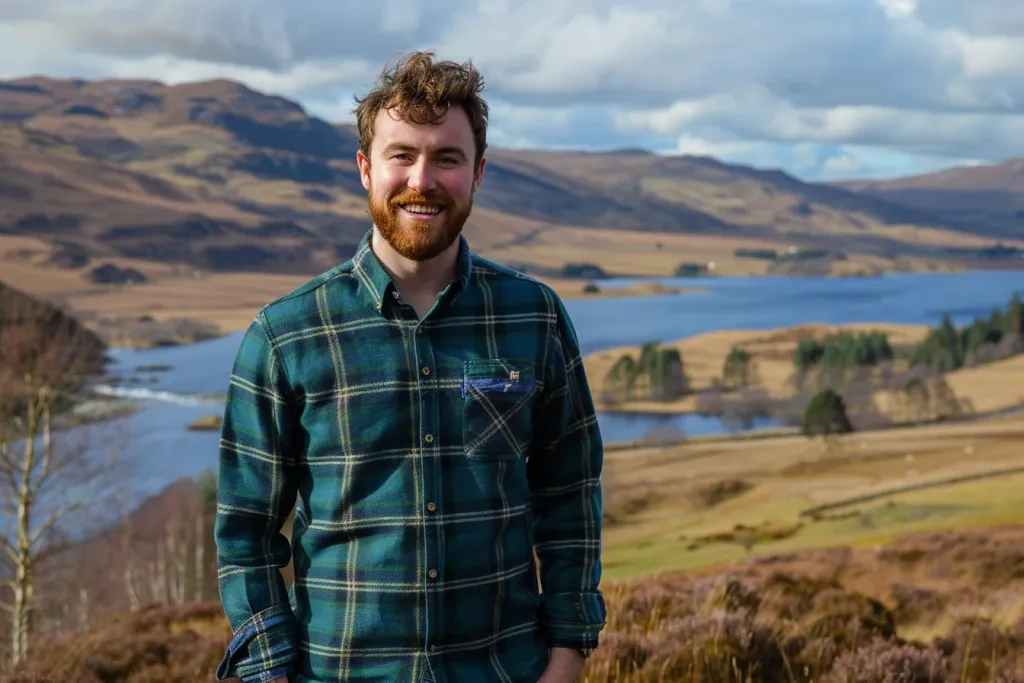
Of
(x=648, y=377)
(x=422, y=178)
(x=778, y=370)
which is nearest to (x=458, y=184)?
(x=422, y=178)

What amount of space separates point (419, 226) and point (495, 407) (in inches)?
18.2

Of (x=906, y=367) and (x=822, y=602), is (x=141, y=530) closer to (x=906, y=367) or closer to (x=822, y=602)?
(x=822, y=602)

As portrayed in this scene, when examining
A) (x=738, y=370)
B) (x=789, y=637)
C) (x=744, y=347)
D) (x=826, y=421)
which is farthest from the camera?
(x=744, y=347)

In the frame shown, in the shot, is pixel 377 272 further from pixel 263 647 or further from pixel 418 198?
pixel 263 647

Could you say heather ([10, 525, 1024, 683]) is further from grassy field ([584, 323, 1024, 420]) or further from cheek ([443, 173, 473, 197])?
grassy field ([584, 323, 1024, 420])

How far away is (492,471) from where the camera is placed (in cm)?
239

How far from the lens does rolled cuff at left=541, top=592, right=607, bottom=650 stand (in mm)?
2492

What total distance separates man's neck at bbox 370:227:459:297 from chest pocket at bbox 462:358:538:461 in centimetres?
22

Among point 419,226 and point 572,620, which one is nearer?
point 419,226

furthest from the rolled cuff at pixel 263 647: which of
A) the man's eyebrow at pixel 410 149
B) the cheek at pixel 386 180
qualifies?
the man's eyebrow at pixel 410 149

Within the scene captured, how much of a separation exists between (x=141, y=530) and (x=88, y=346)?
66.7 ft

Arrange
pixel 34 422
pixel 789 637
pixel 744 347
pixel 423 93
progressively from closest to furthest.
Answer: pixel 423 93 → pixel 789 637 → pixel 34 422 → pixel 744 347

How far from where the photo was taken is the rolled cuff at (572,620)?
2.49m

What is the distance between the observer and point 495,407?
94.3 inches
